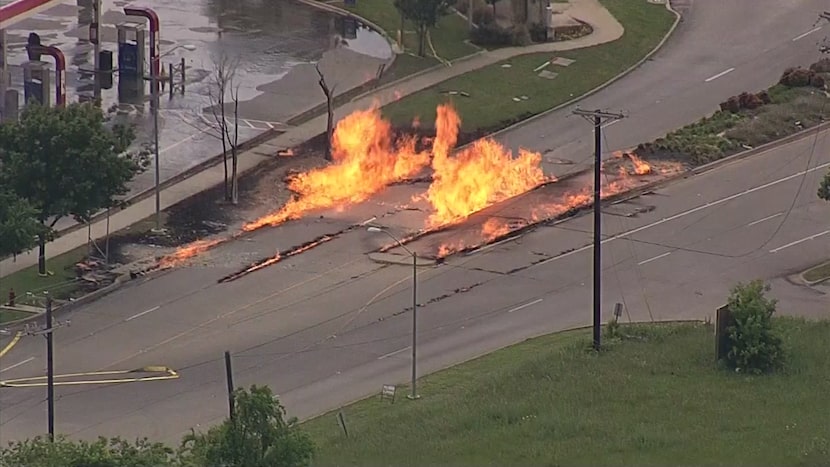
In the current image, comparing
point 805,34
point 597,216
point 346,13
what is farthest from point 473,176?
point 346,13

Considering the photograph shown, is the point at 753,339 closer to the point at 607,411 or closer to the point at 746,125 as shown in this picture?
the point at 607,411

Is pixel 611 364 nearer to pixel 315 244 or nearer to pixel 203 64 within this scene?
pixel 315 244

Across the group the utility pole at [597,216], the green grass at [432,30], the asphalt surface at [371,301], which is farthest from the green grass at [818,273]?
the green grass at [432,30]

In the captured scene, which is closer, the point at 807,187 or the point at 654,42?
the point at 807,187

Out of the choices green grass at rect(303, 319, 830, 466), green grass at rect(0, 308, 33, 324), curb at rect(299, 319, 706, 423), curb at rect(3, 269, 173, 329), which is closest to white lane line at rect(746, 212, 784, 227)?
curb at rect(299, 319, 706, 423)

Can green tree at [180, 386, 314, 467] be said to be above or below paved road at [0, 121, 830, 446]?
above

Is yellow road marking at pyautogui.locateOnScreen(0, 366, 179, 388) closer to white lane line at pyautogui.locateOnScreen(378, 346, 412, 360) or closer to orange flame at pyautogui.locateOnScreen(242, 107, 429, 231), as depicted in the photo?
white lane line at pyautogui.locateOnScreen(378, 346, 412, 360)

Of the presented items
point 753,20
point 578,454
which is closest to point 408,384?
point 578,454
